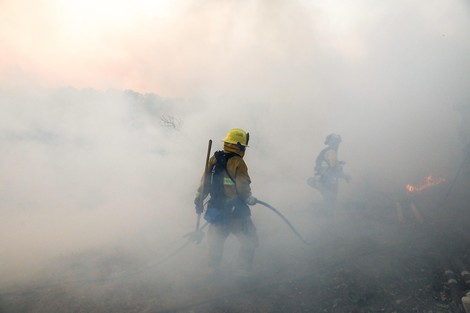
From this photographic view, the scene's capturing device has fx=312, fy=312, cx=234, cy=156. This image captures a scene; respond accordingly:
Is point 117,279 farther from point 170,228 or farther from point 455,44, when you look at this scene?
point 455,44

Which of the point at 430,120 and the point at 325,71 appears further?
the point at 325,71

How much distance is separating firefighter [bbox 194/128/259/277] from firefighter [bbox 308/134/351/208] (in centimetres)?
290

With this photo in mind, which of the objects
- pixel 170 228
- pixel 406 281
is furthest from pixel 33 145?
pixel 406 281

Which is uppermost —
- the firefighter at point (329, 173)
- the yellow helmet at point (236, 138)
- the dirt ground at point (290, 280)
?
the firefighter at point (329, 173)

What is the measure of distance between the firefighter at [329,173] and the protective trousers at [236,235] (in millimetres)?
2906

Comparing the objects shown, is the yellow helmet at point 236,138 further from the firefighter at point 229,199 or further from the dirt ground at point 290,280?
the dirt ground at point 290,280

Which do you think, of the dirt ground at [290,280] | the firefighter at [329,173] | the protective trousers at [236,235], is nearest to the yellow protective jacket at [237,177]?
the protective trousers at [236,235]

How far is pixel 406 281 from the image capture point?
13.1ft

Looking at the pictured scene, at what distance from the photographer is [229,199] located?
4172 mm

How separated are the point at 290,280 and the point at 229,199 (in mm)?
1352

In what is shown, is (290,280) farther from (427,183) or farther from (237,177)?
(427,183)

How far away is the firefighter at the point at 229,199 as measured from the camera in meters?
4.06

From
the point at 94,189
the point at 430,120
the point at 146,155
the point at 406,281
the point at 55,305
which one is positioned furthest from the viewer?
the point at 430,120

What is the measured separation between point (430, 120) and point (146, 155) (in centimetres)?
1077
